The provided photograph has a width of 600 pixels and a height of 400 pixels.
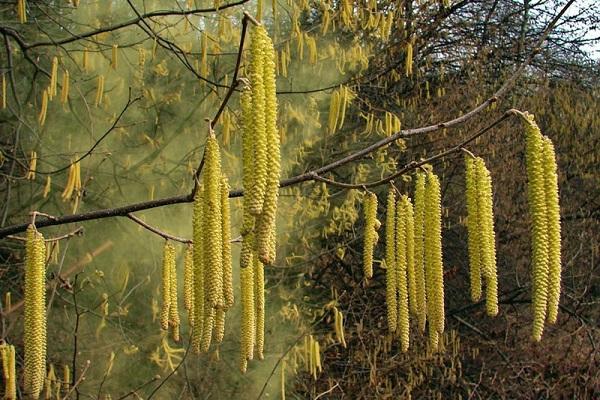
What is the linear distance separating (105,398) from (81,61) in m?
1.65

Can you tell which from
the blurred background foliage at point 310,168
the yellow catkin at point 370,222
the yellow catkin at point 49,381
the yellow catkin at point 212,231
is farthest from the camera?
the blurred background foliage at point 310,168

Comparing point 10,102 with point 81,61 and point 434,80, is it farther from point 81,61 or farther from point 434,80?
point 434,80

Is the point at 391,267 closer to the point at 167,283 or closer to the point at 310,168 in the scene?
the point at 167,283

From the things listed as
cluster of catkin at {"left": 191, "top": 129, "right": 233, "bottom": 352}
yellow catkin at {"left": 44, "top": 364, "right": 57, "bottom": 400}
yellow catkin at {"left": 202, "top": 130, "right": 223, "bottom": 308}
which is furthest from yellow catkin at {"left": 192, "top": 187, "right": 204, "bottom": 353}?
yellow catkin at {"left": 44, "top": 364, "right": 57, "bottom": 400}

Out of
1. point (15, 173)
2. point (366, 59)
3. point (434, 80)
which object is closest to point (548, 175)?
point (15, 173)

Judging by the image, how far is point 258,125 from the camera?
0.95 m

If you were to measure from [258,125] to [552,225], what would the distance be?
0.53 metres

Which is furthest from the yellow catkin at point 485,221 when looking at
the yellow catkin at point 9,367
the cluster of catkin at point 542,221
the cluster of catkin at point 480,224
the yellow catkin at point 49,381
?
the yellow catkin at point 49,381

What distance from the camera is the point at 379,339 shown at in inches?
190

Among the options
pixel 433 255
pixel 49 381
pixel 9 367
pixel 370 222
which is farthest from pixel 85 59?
pixel 433 255

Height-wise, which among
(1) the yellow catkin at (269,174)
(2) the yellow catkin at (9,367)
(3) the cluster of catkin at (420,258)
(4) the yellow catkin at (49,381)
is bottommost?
(4) the yellow catkin at (49,381)

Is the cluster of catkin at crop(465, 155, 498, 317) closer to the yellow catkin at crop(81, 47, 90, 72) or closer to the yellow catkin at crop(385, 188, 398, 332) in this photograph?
the yellow catkin at crop(385, 188, 398, 332)

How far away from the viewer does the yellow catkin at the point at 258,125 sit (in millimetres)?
903

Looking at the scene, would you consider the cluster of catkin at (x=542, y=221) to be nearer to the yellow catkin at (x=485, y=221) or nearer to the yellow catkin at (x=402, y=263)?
the yellow catkin at (x=485, y=221)
